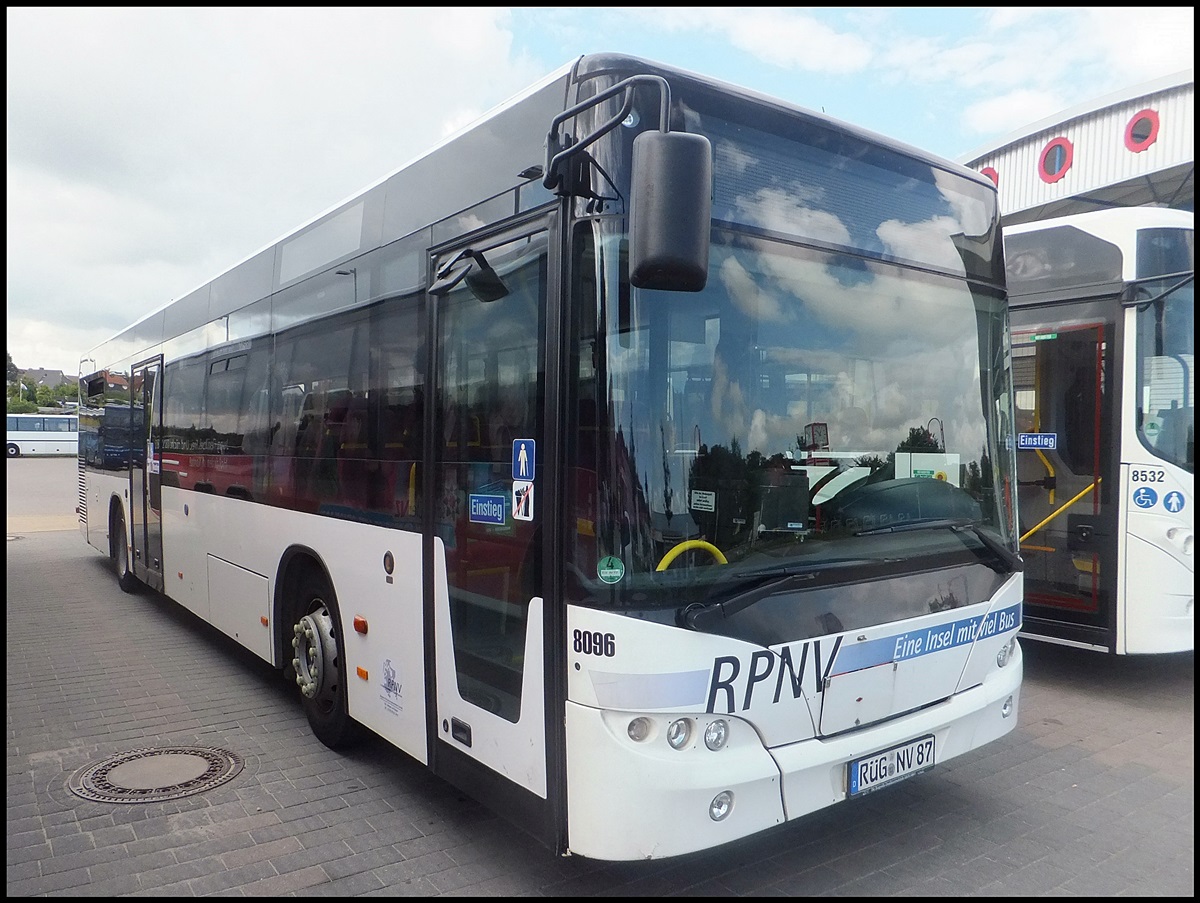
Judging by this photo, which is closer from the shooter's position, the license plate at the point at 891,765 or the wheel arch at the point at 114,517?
the license plate at the point at 891,765

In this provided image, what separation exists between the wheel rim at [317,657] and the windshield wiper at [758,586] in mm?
2768

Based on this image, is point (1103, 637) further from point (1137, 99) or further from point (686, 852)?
point (1137, 99)

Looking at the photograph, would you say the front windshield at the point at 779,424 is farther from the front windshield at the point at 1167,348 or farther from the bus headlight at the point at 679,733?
the front windshield at the point at 1167,348

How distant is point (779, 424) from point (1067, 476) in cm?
447

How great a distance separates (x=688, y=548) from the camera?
3.10 meters

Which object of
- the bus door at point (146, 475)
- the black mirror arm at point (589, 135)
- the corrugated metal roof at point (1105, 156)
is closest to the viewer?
the black mirror arm at point (589, 135)

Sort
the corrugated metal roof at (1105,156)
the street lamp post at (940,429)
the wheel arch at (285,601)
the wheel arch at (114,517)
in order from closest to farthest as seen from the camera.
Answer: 1. the street lamp post at (940,429)
2. the wheel arch at (285,601)
3. the wheel arch at (114,517)
4. the corrugated metal roof at (1105,156)

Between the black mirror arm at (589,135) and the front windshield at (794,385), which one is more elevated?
the black mirror arm at (589,135)

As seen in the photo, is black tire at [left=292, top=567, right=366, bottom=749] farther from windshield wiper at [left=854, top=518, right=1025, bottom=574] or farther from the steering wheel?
windshield wiper at [left=854, top=518, right=1025, bottom=574]

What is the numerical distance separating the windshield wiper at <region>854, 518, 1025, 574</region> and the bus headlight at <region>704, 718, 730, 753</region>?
101 cm

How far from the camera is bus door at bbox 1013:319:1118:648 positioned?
6492 mm

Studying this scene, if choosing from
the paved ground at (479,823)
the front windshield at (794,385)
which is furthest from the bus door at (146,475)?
the front windshield at (794,385)

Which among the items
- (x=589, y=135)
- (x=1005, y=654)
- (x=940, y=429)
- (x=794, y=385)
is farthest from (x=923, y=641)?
(x=589, y=135)

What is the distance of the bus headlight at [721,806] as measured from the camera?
306 centimetres
